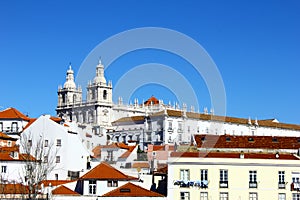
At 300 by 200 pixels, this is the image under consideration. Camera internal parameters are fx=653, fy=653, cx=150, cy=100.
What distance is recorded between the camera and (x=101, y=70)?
171125 millimetres

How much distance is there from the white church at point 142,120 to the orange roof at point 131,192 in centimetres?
7960

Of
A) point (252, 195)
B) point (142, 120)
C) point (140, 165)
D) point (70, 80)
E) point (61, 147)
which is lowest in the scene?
point (252, 195)

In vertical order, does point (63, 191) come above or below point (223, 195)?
above

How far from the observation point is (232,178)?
57250mm

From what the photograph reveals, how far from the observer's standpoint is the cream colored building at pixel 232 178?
56844 mm

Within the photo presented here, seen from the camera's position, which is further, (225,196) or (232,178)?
(232,178)

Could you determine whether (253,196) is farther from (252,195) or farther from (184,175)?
(184,175)

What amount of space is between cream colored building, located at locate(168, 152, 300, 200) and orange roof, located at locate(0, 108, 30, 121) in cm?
4590

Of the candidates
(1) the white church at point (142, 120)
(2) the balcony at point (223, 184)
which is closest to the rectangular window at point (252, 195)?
(2) the balcony at point (223, 184)

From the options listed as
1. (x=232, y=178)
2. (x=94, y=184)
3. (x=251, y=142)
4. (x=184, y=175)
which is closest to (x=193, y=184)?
(x=184, y=175)

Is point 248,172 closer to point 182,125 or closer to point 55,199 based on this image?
point 55,199

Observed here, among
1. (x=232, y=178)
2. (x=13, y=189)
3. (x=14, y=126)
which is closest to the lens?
(x=232, y=178)

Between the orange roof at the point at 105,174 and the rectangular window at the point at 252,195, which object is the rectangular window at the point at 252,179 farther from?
the orange roof at the point at 105,174

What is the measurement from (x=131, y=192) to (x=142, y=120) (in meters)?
92.7
